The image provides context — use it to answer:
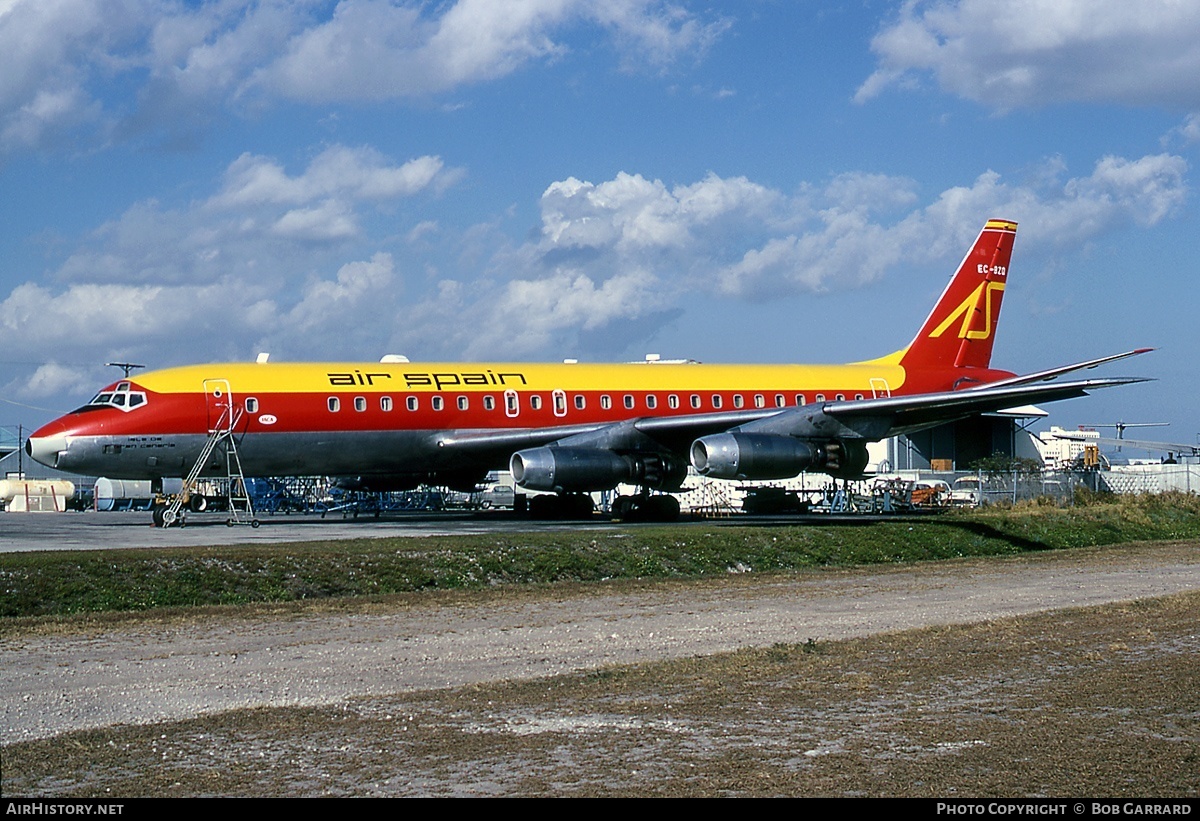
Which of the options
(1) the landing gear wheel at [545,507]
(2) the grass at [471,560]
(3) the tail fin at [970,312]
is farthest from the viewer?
(3) the tail fin at [970,312]

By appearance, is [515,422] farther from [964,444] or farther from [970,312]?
[964,444]

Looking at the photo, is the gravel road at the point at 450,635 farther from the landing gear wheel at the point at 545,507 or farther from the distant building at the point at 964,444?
the distant building at the point at 964,444

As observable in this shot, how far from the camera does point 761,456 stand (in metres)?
29.0

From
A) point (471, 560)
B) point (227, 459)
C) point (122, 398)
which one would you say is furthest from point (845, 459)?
point (122, 398)

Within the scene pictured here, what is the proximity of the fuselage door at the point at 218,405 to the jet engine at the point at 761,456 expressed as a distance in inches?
418

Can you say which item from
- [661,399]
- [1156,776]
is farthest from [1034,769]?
[661,399]

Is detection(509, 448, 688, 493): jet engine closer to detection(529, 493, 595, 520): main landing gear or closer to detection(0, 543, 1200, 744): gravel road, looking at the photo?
detection(529, 493, 595, 520): main landing gear

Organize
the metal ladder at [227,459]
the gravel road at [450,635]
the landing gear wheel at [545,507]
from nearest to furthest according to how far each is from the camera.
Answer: the gravel road at [450,635]
the metal ladder at [227,459]
the landing gear wheel at [545,507]

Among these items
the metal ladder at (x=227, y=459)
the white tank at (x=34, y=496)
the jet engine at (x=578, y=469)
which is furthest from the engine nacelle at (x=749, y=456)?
the white tank at (x=34, y=496)

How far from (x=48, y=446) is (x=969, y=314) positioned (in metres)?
25.9

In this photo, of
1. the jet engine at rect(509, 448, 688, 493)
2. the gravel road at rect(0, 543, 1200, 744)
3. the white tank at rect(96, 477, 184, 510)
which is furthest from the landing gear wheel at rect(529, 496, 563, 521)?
the white tank at rect(96, 477, 184, 510)

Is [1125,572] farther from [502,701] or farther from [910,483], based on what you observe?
[910,483]

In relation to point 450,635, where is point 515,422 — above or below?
above

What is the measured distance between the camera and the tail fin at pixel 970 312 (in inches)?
1575
